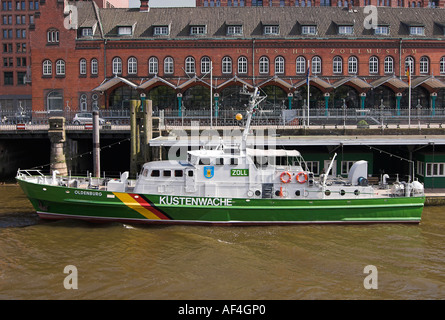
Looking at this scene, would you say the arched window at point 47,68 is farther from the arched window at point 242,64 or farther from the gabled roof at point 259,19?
the arched window at point 242,64

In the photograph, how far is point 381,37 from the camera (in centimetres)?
4981

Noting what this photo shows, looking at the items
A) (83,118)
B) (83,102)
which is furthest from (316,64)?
(83,102)

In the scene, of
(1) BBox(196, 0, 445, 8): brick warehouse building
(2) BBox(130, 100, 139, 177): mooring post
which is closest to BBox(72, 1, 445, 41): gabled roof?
(2) BBox(130, 100, 139, 177): mooring post

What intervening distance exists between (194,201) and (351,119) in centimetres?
2110

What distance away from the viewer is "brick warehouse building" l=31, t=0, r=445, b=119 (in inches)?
1956

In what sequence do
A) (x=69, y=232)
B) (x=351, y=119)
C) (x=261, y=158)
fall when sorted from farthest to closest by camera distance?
(x=351, y=119) → (x=261, y=158) → (x=69, y=232)

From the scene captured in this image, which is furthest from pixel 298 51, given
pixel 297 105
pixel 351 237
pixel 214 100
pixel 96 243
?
pixel 96 243

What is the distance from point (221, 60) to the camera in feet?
164

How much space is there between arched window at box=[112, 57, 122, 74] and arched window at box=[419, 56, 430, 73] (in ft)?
96.9

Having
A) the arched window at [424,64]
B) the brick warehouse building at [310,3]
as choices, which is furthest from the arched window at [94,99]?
the brick warehouse building at [310,3]

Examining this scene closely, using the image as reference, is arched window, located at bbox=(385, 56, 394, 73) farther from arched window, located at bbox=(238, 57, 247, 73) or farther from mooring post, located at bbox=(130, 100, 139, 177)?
mooring post, located at bbox=(130, 100, 139, 177)

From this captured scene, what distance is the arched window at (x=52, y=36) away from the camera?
50094mm
